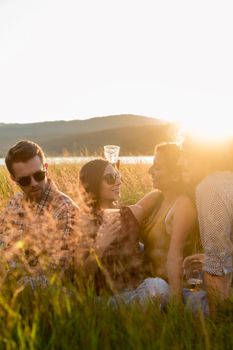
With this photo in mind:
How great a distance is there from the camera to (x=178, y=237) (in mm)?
3498

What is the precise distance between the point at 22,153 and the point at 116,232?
3.47 feet

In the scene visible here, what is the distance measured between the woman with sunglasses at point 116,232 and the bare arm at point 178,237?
91mm

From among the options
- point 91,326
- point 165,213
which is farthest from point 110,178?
point 91,326

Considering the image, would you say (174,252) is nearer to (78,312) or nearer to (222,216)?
(222,216)

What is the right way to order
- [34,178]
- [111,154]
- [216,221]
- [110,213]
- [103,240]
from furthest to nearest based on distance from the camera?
1. [111,154]
2. [34,178]
3. [110,213]
4. [103,240]
5. [216,221]

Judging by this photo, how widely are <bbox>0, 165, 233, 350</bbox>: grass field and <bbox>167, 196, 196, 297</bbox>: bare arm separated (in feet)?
1.90

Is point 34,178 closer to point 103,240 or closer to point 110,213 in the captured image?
point 110,213

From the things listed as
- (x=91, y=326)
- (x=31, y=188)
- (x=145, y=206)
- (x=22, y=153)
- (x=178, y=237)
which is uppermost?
(x=22, y=153)

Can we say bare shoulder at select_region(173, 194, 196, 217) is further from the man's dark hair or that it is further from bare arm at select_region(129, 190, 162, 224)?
the man's dark hair

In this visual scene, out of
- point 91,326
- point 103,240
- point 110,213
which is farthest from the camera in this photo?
point 110,213

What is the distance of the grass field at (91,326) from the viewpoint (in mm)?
2277

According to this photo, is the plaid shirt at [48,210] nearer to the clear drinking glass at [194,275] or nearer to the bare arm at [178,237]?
the bare arm at [178,237]

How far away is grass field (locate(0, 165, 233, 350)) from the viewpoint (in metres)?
2.28

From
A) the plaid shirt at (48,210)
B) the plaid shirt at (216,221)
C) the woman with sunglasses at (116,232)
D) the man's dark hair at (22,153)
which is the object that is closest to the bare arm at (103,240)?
the woman with sunglasses at (116,232)
